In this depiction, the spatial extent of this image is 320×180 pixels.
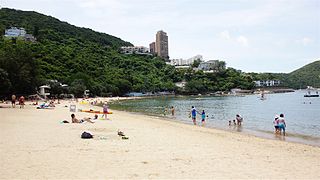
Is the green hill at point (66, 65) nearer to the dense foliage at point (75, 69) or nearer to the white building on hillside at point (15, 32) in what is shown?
the dense foliage at point (75, 69)

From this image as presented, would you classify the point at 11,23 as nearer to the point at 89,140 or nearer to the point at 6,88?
the point at 6,88

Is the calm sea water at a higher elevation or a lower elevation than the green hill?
lower

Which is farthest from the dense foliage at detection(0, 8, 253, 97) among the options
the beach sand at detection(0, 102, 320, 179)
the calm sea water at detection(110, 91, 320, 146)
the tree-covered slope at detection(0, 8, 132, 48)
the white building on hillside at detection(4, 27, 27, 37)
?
the beach sand at detection(0, 102, 320, 179)

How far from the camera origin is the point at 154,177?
28.8 feet

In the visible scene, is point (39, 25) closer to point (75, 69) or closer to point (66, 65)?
point (66, 65)

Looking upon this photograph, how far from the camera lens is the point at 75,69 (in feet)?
383

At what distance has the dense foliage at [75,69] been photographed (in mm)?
60156

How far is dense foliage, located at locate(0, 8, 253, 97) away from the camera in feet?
197

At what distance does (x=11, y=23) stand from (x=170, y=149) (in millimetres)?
175125

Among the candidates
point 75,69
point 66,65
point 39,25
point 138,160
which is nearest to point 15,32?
point 39,25

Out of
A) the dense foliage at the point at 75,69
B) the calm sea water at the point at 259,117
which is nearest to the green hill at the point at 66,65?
the dense foliage at the point at 75,69

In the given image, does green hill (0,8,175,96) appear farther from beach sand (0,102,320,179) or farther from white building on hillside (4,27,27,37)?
beach sand (0,102,320,179)

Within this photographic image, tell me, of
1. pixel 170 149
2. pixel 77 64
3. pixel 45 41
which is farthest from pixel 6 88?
pixel 45 41

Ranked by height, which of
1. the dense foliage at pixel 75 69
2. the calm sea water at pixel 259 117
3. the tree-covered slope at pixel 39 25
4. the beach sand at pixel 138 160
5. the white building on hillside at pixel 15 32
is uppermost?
the tree-covered slope at pixel 39 25
